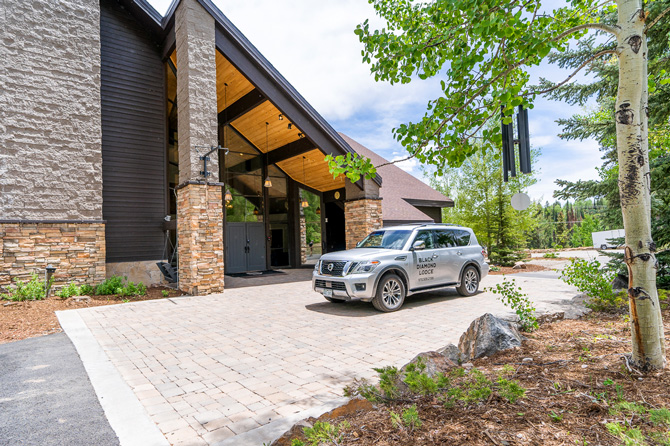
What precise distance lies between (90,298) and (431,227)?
9001mm

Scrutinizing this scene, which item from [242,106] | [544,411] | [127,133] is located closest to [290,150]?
[242,106]

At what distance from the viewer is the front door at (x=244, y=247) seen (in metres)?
15.6

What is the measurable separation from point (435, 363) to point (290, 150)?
1308 centimetres

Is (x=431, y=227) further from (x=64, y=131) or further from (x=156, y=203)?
(x=64, y=131)

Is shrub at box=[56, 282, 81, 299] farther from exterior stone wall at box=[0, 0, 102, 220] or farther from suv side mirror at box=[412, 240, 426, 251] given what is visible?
suv side mirror at box=[412, 240, 426, 251]

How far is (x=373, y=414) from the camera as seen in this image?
2740 mm

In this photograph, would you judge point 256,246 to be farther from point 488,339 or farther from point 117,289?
point 488,339

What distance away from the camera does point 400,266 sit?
791cm

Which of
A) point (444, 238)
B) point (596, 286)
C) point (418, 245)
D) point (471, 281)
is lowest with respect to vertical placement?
point (471, 281)

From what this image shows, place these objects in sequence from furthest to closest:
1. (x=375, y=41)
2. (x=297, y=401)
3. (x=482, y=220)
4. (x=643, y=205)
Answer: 1. (x=482, y=220)
2. (x=375, y=41)
3. (x=297, y=401)
4. (x=643, y=205)

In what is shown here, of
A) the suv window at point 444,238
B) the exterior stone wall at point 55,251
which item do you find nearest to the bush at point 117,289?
the exterior stone wall at point 55,251

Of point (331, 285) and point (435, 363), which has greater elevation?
point (331, 285)

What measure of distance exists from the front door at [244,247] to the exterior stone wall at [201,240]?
15.5ft

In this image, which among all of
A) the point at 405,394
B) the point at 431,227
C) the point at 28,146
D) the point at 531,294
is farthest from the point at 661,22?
the point at 28,146
